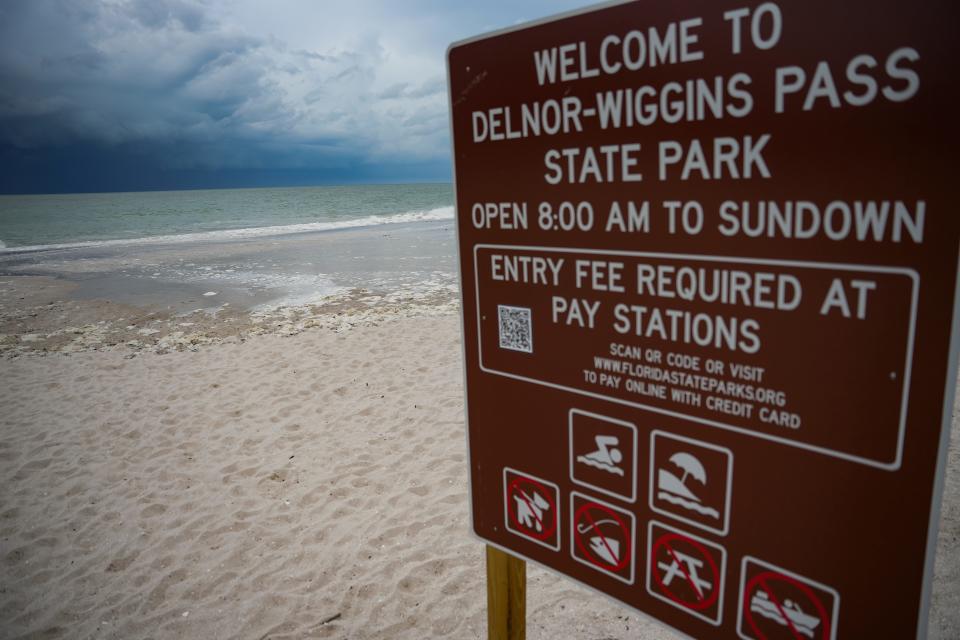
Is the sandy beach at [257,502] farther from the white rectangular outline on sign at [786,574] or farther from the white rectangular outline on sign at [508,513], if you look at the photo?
the white rectangular outline on sign at [786,574]

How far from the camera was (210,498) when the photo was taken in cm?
460

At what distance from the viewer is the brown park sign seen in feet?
3.23

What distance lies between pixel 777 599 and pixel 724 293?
694 millimetres

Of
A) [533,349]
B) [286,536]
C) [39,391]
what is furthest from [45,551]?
[533,349]

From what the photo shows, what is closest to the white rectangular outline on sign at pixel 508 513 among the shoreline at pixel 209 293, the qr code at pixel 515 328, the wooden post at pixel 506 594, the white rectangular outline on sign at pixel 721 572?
the wooden post at pixel 506 594

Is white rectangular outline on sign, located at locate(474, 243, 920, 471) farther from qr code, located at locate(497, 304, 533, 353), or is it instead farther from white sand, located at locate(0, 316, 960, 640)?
white sand, located at locate(0, 316, 960, 640)

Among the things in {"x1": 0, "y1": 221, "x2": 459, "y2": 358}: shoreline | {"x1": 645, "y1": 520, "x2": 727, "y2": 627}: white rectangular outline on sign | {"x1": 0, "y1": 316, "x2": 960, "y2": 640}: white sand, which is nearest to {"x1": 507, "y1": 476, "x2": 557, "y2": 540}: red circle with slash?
{"x1": 645, "y1": 520, "x2": 727, "y2": 627}: white rectangular outline on sign

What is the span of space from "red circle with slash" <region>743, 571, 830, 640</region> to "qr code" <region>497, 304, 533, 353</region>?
2.49 ft

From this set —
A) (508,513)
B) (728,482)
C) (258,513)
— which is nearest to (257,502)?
(258,513)

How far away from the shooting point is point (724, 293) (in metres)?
1.21

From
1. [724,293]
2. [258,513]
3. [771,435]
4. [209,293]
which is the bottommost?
[258,513]

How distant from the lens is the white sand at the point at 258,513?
10.9 ft

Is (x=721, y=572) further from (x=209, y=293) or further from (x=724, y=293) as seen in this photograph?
(x=209, y=293)

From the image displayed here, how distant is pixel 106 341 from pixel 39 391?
2.54 metres
